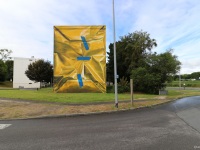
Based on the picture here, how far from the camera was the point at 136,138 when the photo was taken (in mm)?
7133

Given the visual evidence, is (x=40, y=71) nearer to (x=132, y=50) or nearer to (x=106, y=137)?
(x=132, y=50)

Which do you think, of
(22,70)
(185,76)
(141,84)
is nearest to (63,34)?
(141,84)

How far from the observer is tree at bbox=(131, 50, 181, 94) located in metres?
29.8

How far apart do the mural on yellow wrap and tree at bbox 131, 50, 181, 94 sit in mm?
4798

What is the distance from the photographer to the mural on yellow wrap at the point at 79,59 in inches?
1186

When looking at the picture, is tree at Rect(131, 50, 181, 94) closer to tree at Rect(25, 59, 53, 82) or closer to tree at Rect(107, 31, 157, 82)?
tree at Rect(107, 31, 157, 82)

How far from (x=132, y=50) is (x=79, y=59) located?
11152 mm

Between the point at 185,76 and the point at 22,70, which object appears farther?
the point at 185,76

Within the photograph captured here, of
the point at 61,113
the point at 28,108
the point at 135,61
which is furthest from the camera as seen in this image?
the point at 135,61

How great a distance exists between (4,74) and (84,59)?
47.4 metres

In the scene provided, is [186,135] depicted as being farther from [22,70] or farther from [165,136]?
[22,70]

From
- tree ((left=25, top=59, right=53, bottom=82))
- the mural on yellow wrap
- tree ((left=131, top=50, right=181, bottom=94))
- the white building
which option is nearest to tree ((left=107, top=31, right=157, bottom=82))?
tree ((left=131, top=50, right=181, bottom=94))

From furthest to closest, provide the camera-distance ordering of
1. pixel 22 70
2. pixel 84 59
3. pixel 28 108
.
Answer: pixel 22 70, pixel 84 59, pixel 28 108

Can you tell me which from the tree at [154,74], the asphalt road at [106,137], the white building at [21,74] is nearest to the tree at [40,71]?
the white building at [21,74]
